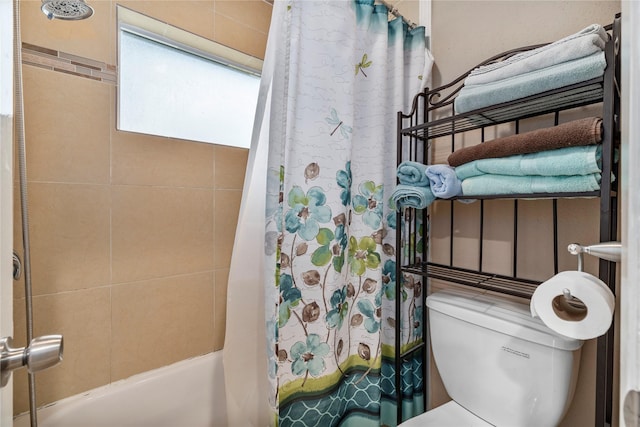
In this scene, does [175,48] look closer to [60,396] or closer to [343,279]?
[343,279]

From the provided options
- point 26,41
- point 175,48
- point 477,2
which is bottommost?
point 26,41

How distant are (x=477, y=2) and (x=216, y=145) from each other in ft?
4.21

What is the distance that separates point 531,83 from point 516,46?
416mm

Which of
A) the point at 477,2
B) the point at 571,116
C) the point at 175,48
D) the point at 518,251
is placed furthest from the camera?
the point at 175,48

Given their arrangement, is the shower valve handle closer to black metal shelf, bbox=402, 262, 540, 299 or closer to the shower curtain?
the shower curtain

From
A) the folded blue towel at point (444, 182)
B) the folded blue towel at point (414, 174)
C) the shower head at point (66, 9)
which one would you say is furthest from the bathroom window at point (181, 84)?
the folded blue towel at point (444, 182)

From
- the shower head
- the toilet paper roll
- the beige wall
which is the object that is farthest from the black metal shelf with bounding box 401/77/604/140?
the shower head

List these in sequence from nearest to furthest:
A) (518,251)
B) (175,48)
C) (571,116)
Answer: (571,116) → (518,251) → (175,48)

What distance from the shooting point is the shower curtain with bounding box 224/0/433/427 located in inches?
38.4

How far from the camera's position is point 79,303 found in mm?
1118

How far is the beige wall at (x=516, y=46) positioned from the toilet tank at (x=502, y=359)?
181mm

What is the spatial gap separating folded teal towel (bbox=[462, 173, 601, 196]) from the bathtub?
1.35 meters

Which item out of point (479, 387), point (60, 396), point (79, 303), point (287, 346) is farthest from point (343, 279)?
point (60, 396)

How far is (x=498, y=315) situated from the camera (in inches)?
37.2
